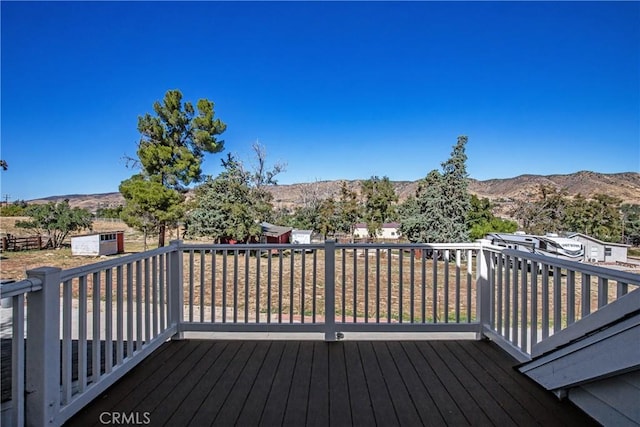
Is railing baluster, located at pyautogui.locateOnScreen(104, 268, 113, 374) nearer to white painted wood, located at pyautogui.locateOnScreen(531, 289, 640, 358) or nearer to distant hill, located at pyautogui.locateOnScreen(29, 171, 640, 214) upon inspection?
white painted wood, located at pyautogui.locateOnScreen(531, 289, 640, 358)

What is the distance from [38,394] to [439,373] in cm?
228

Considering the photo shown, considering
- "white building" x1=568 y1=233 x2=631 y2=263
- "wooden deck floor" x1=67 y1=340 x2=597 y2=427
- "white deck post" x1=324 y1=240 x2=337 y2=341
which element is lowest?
"white building" x1=568 y1=233 x2=631 y2=263

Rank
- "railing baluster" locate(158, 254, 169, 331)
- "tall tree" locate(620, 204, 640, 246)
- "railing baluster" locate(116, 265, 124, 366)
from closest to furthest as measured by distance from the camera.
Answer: "railing baluster" locate(116, 265, 124, 366) < "railing baluster" locate(158, 254, 169, 331) < "tall tree" locate(620, 204, 640, 246)

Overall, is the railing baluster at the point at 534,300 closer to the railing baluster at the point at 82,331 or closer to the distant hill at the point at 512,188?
the railing baluster at the point at 82,331

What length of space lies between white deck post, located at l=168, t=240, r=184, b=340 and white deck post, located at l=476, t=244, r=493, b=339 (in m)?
2.68

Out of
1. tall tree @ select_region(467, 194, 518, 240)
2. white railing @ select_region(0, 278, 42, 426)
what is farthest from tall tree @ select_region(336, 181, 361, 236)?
white railing @ select_region(0, 278, 42, 426)

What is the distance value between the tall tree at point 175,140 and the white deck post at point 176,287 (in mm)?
16387

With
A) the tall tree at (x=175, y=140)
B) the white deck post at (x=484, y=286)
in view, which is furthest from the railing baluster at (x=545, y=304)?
the tall tree at (x=175, y=140)

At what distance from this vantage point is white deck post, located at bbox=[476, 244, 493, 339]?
2.99 metres

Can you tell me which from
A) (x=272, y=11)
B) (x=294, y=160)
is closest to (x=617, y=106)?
(x=272, y=11)

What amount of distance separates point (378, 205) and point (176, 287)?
1008 inches

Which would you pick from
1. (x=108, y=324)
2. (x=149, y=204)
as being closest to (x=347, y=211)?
(x=149, y=204)

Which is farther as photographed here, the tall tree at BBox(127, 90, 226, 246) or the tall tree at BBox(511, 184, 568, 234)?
the tall tree at BBox(511, 184, 568, 234)

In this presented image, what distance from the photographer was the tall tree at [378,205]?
1047 inches
